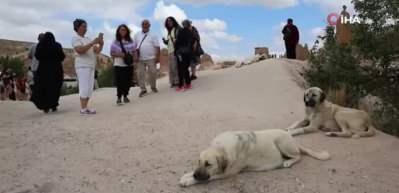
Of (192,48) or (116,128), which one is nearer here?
(116,128)

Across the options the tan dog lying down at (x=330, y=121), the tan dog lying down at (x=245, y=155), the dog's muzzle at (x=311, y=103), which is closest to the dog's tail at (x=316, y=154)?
the tan dog lying down at (x=245, y=155)

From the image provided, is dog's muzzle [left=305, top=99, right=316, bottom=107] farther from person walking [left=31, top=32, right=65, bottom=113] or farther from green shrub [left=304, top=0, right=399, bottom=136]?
person walking [left=31, top=32, right=65, bottom=113]

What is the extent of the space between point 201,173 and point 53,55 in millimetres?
6732

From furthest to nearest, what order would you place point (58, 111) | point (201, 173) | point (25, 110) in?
point (25, 110), point (58, 111), point (201, 173)

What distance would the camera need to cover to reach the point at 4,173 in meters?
7.74

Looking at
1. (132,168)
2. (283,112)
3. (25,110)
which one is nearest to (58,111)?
(25,110)

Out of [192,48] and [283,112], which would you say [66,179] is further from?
[192,48]

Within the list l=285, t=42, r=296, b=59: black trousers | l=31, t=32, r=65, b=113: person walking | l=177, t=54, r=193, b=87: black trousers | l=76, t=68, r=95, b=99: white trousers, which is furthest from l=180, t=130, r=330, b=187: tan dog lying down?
l=285, t=42, r=296, b=59: black trousers

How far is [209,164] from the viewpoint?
709 cm

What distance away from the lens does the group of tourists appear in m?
12.1

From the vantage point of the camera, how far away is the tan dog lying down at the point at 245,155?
7.11 meters

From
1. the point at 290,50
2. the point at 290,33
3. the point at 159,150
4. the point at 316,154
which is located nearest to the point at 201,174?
the point at 159,150

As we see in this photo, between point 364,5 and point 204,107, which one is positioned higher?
point 364,5

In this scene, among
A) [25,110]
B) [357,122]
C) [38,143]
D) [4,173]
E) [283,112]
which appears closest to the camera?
[4,173]
